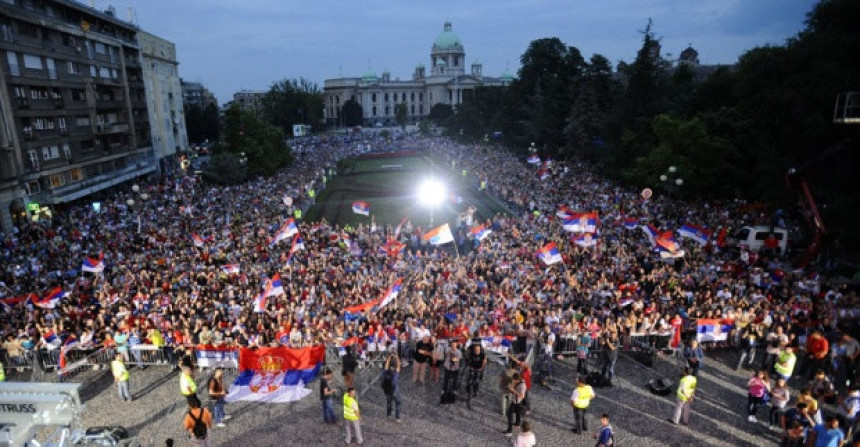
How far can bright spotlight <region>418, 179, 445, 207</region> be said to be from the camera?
40816 mm

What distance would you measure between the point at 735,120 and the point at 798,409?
2876 centimetres

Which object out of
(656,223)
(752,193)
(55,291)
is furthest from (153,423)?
(752,193)

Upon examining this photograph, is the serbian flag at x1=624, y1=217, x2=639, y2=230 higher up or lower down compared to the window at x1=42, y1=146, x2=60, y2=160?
lower down

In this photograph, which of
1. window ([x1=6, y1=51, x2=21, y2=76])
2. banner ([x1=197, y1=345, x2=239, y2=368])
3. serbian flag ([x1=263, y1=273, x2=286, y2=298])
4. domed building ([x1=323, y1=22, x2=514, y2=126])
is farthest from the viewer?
domed building ([x1=323, y1=22, x2=514, y2=126])

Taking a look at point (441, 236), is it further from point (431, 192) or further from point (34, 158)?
point (34, 158)

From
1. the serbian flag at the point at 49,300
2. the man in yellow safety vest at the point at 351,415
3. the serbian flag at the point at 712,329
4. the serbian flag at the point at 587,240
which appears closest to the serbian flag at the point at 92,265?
the serbian flag at the point at 49,300

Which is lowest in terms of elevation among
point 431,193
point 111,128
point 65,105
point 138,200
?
point 431,193

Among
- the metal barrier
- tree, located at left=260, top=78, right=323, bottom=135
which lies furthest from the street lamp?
tree, located at left=260, top=78, right=323, bottom=135

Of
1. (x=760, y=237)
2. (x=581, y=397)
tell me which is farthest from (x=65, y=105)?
(x=760, y=237)

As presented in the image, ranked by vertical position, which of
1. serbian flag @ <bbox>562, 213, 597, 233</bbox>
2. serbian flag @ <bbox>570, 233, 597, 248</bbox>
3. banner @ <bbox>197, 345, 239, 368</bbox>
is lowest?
banner @ <bbox>197, 345, 239, 368</bbox>

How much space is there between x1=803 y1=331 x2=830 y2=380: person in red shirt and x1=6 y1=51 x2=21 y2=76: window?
43648 millimetres

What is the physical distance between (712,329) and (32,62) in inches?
1727

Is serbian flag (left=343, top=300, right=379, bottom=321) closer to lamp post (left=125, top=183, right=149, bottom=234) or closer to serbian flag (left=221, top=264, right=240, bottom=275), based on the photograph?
serbian flag (left=221, top=264, right=240, bottom=275)

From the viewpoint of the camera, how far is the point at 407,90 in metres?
162
